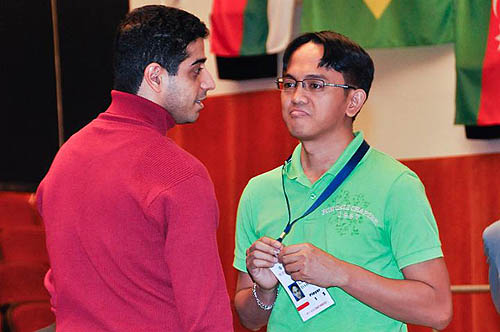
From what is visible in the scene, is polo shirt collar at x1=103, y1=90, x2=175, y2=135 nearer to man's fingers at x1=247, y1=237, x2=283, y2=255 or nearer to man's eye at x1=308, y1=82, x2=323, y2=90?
man's fingers at x1=247, y1=237, x2=283, y2=255

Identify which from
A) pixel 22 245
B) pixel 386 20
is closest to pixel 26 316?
pixel 22 245

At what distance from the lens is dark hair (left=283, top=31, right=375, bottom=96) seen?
8.25 ft

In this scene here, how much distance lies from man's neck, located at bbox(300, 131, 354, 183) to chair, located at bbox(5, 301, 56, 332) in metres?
3.21

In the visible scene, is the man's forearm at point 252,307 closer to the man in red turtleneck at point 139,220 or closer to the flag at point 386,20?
the man in red turtleneck at point 139,220

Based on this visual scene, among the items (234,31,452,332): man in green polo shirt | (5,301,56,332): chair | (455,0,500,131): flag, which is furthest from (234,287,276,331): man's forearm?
(5,301,56,332): chair

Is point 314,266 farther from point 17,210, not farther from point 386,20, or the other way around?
point 17,210

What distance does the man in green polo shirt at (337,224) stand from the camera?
2266 mm

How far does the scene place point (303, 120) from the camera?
8.11ft

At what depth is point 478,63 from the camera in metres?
4.49

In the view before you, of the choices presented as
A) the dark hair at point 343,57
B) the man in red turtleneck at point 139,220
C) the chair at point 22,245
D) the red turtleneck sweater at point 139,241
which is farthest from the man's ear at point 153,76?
the chair at point 22,245

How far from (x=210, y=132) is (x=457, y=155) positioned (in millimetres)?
1986

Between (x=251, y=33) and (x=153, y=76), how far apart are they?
350 cm

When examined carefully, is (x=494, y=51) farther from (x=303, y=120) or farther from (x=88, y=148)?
(x=88, y=148)

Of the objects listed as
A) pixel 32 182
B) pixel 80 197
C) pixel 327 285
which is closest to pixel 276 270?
pixel 327 285
